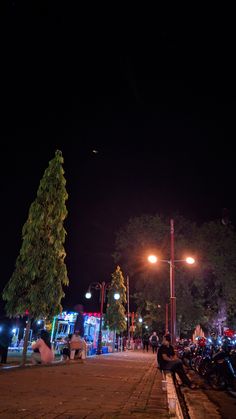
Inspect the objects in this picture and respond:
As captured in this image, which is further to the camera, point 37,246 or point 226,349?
point 37,246

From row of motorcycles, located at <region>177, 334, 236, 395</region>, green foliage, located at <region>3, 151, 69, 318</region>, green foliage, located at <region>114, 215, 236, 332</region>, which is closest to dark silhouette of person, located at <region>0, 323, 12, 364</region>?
green foliage, located at <region>3, 151, 69, 318</region>

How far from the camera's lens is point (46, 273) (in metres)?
14.0

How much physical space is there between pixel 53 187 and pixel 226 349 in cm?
851

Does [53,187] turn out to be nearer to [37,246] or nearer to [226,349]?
[37,246]

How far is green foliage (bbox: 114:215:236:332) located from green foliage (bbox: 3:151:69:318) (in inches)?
659

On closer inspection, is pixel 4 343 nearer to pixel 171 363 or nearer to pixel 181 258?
pixel 171 363

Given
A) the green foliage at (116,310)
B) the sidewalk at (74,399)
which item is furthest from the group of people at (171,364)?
the green foliage at (116,310)

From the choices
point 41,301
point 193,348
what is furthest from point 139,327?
point 41,301

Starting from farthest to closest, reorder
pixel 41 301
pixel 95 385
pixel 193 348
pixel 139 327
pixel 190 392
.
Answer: pixel 139 327, pixel 193 348, pixel 41 301, pixel 190 392, pixel 95 385

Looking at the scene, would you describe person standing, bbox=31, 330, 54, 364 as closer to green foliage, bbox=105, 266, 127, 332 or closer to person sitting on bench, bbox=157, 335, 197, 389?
person sitting on bench, bbox=157, 335, 197, 389

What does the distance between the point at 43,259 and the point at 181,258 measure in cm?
1722

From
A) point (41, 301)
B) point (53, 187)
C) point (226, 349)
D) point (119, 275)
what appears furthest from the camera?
point (119, 275)

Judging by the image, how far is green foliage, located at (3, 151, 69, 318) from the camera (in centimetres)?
1376

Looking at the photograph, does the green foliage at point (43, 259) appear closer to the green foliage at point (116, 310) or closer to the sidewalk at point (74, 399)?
the sidewalk at point (74, 399)
